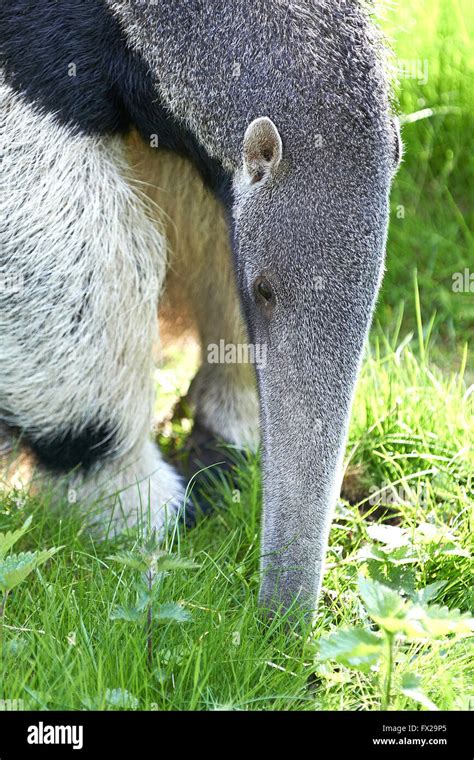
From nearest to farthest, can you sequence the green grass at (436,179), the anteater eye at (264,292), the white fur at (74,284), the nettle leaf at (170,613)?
the nettle leaf at (170,613), the anteater eye at (264,292), the white fur at (74,284), the green grass at (436,179)

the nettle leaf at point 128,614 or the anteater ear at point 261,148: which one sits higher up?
the anteater ear at point 261,148

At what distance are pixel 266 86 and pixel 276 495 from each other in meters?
1.32

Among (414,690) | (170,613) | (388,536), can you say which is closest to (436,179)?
(388,536)

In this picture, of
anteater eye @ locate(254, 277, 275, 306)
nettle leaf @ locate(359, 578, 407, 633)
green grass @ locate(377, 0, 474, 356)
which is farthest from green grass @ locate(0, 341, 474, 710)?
green grass @ locate(377, 0, 474, 356)

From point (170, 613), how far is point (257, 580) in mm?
690

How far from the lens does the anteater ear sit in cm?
345

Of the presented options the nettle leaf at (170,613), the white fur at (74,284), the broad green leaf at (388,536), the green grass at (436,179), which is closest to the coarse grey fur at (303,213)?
the broad green leaf at (388,536)

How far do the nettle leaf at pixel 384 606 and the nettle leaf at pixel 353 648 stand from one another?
60 millimetres

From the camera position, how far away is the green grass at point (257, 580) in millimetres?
3174

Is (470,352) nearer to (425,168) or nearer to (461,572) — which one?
(425,168)

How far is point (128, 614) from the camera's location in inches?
127

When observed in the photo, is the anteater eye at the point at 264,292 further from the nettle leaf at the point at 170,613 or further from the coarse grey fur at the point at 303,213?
the nettle leaf at the point at 170,613

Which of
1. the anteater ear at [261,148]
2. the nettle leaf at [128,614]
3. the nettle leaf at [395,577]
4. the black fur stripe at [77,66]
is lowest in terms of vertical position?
the nettle leaf at [128,614]
